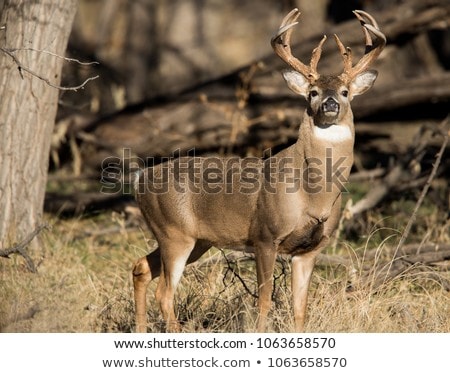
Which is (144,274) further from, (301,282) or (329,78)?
(329,78)

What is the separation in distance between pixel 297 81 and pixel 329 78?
13.5 inches

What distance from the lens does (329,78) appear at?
658 cm

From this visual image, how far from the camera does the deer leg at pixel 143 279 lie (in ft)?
21.9

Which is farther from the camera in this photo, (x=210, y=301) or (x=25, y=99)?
(x=25, y=99)

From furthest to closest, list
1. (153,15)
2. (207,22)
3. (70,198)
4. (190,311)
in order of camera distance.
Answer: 1. (207,22)
2. (153,15)
3. (70,198)
4. (190,311)

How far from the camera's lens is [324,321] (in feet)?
21.1

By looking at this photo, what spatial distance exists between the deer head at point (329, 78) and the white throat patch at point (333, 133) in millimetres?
52

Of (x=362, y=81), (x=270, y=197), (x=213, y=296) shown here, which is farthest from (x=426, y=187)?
(x=213, y=296)

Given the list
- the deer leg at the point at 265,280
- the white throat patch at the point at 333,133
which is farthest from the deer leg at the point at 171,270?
the white throat patch at the point at 333,133

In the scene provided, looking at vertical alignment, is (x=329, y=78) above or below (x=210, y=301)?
above

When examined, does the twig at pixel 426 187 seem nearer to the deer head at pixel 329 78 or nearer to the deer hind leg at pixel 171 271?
the deer head at pixel 329 78

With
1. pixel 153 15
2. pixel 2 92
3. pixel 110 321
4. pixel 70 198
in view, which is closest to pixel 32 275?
pixel 110 321

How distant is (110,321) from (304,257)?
1.40 metres

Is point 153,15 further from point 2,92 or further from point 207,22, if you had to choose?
point 2,92
